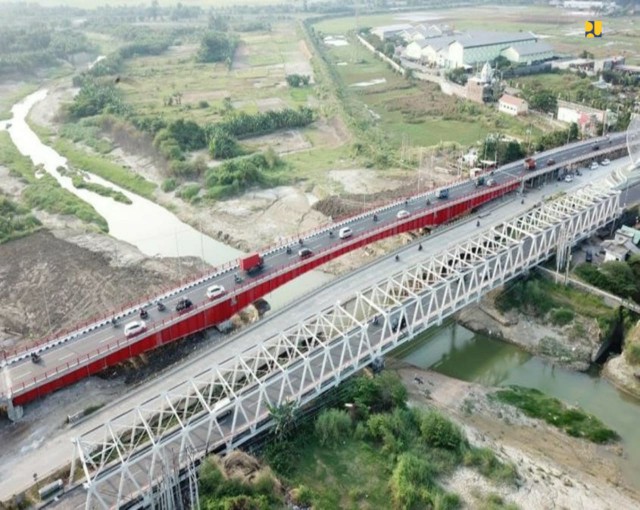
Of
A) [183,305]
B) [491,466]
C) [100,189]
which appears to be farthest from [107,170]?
[491,466]

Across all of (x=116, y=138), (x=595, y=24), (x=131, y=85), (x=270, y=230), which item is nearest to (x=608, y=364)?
(x=270, y=230)

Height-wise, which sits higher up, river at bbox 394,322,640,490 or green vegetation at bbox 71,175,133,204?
green vegetation at bbox 71,175,133,204

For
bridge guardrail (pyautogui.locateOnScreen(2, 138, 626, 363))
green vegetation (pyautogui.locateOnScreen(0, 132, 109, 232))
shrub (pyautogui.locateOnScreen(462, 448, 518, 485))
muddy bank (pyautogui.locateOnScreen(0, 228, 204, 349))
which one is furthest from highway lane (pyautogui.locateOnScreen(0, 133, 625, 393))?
green vegetation (pyautogui.locateOnScreen(0, 132, 109, 232))

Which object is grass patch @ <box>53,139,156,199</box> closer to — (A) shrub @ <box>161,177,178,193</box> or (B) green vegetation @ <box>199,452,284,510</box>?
(A) shrub @ <box>161,177,178,193</box>

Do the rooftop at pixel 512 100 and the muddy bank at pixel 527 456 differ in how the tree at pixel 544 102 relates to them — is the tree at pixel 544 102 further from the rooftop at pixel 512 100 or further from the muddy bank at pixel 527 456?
the muddy bank at pixel 527 456

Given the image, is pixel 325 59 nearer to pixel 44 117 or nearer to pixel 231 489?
pixel 44 117

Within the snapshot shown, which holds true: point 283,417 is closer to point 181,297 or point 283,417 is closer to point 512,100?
point 181,297
